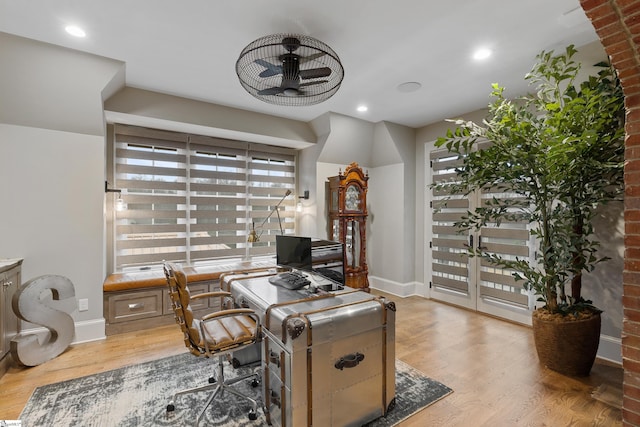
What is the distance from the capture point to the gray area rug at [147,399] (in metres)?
1.95

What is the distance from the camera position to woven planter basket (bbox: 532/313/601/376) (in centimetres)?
245

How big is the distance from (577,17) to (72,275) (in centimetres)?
502

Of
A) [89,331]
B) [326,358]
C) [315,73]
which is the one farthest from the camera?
[89,331]

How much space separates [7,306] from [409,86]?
14.7ft

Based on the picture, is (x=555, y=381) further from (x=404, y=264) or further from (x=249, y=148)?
(x=249, y=148)

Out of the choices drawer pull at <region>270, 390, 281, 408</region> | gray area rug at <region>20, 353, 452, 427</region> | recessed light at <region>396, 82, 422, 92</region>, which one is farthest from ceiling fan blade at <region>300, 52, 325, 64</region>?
gray area rug at <region>20, 353, 452, 427</region>

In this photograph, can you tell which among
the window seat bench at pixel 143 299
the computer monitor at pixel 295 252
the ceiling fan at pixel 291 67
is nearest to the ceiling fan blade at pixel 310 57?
the ceiling fan at pixel 291 67

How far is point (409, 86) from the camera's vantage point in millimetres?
3414

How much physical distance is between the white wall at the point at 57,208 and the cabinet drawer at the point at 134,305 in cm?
14

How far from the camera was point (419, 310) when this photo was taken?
421 cm

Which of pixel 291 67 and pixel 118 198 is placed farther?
pixel 118 198

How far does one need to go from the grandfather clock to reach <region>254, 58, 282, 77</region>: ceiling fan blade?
2384 millimetres

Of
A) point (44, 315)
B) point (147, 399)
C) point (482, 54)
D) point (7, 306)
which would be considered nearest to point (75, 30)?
point (7, 306)

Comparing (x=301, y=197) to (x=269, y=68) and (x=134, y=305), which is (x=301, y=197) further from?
(x=269, y=68)
